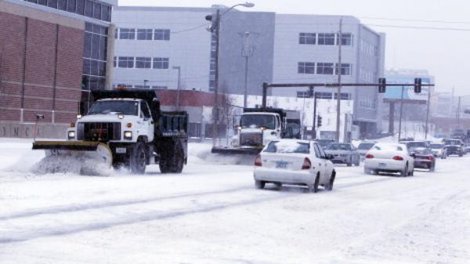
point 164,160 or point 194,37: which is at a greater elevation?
point 194,37

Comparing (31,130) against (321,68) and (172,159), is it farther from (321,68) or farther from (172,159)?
(321,68)

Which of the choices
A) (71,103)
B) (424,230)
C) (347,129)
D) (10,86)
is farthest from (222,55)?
(424,230)

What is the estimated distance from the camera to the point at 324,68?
11056 centimetres

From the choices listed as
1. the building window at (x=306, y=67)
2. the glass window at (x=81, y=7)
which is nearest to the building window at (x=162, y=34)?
the building window at (x=306, y=67)

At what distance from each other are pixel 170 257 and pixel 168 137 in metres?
18.3

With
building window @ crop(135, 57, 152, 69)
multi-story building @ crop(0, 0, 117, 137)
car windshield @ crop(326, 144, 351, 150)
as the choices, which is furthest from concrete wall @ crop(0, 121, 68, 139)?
building window @ crop(135, 57, 152, 69)

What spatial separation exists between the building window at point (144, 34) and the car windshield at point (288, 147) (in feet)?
299

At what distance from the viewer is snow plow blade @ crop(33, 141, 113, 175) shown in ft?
79.3

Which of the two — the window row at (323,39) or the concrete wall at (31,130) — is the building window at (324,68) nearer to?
the window row at (323,39)

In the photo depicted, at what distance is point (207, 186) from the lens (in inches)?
903

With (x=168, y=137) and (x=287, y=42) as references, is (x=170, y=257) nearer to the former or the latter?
(x=168, y=137)

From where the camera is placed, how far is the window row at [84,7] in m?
63.3

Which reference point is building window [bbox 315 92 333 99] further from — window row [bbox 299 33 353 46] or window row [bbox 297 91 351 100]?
window row [bbox 299 33 353 46]

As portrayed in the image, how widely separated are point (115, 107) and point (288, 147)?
6620 mm
